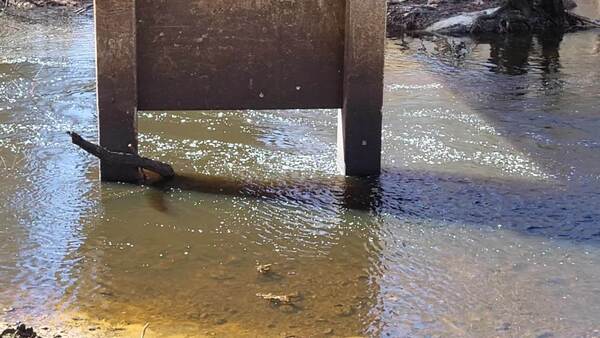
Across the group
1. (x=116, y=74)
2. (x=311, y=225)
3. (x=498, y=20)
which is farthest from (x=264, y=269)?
(x=498, y=20)

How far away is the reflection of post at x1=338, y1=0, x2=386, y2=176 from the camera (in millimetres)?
7246

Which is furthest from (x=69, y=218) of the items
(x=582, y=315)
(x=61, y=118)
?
(x=582, y=315)

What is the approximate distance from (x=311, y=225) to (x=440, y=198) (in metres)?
1.30

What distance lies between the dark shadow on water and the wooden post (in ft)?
1.75

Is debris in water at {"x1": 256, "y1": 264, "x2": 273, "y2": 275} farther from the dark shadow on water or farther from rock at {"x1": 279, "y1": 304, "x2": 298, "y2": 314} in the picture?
the dark shadow on water

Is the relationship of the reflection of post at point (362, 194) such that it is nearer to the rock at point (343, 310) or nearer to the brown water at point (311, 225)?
the brown water at point (311, 225)

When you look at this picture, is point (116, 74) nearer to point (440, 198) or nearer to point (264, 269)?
point (264, 269)

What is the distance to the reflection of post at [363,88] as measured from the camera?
23.8ft

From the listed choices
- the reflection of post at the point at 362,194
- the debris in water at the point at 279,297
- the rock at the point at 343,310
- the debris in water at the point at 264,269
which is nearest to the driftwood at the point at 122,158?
the reflection of post at the point at 362,194

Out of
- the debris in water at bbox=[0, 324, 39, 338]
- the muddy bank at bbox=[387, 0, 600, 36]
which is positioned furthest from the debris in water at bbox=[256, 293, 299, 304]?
the muddy bank at bbox=[387, 0, 600, 36]

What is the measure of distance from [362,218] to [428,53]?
8.84m

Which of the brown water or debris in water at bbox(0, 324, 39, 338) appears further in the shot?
the brown water

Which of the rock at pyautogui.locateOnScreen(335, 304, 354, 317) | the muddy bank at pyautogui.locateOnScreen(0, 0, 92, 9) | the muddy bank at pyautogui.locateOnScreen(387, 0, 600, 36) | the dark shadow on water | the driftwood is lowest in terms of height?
the rock at pyautogui.locateOnScreen(335, 304, 354, 317)

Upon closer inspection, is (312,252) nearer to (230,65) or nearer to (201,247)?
(201,247)
